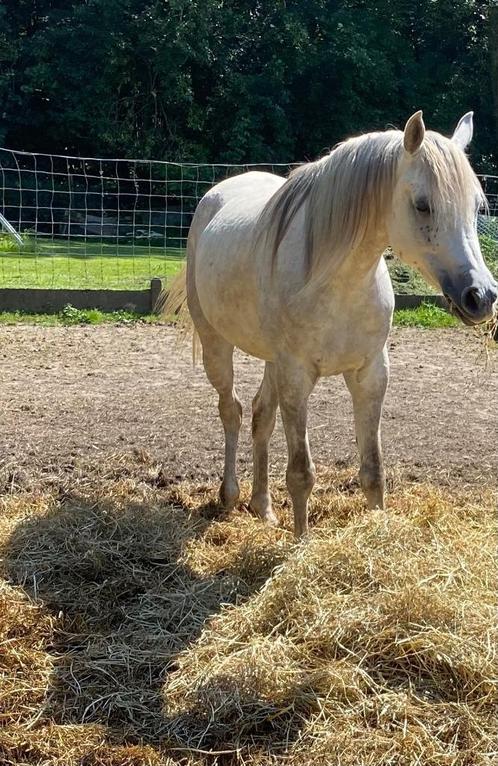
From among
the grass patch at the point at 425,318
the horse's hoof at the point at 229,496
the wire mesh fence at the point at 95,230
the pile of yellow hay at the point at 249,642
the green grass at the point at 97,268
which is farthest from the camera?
the wire mesh fence at the point at 95,230

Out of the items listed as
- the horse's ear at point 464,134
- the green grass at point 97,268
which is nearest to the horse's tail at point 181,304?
the horse's ear at point 464,134

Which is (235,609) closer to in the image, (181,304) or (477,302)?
(477,302)

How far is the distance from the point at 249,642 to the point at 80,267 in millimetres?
11227

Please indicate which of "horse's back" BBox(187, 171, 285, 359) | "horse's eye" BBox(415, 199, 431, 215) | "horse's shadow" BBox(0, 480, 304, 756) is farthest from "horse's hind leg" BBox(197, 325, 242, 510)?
"horse's eye" BBox(415, 199, 431, 215)

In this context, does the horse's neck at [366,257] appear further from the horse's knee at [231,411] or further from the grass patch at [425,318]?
the grass patch at [425,318]

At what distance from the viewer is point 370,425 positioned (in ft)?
11.8

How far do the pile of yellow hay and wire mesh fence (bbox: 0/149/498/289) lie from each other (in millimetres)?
2664

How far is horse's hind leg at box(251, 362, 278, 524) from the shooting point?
4.18m

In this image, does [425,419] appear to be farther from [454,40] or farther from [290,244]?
[454,40]

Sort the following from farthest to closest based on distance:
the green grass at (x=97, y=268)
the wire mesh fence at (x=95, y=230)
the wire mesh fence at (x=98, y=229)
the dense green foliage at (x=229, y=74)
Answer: the dense green foliage at (x=229, y=74), the wire mesh fence at (x=95, y=230), the wire mesh fence at (x=98, y=229), the green grass at (x=97, y=268)

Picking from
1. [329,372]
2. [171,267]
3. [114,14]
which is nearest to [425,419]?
[329,372]

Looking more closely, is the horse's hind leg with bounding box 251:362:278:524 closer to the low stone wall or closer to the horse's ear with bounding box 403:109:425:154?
the horse's ear with bounding box 403:109:425:154

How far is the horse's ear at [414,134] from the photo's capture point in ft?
9.09

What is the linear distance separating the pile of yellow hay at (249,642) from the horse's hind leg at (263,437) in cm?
33
